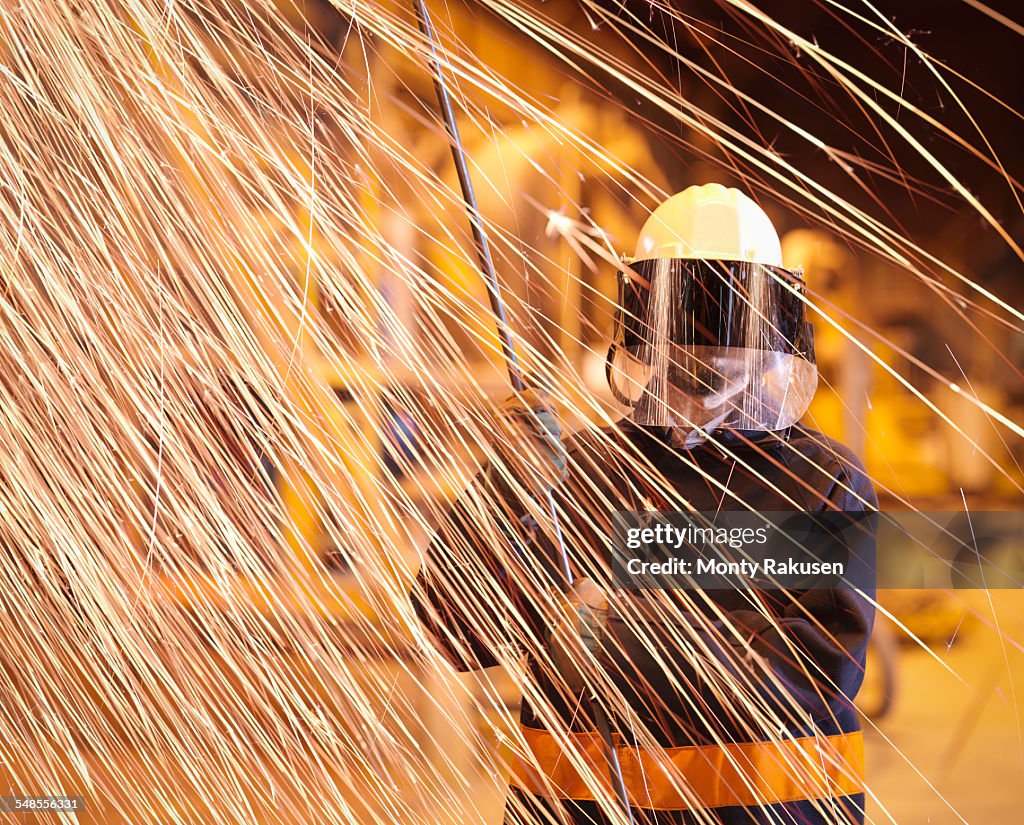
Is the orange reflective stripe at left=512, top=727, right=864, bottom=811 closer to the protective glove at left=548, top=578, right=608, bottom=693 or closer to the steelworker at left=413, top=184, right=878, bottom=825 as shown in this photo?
the steelworker at left=413, top=184, right=878, bottom=825

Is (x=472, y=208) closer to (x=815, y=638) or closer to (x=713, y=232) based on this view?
(x=713, y=232)

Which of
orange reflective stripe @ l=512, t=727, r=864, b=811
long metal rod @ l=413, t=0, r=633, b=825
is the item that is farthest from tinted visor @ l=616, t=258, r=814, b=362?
orange reflective stripe @ l=512, t=727, r=864, b=811

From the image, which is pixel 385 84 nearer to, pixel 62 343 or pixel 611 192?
pixel 611 192

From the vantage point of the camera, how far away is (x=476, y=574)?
1.94 feet

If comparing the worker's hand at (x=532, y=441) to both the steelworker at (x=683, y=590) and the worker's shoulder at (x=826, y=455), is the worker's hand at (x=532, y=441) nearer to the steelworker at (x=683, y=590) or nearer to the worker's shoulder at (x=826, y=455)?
the steelworker at (x=683, y=590)

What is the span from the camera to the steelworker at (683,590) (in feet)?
1.74

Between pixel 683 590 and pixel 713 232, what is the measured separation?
0.88ft

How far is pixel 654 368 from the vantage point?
59 centimetres

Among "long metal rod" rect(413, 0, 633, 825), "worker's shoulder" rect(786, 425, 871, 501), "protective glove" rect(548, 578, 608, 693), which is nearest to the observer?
"long metal rod" rect(413, 0, 633, 825)

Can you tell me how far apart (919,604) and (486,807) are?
3.01 ft

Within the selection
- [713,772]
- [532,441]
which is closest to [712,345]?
[532,441]

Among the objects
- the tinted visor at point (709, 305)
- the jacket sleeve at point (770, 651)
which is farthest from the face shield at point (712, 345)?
the jacket sleeve at point (770, 651)

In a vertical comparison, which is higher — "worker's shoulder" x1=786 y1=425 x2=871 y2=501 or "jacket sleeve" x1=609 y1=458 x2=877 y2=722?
"worker's shoulder" x1=786 y1=425 x2=871 y2=501

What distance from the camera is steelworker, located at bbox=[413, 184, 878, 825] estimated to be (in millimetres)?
531
